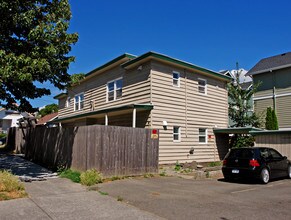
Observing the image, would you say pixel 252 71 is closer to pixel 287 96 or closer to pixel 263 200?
pixel 287 96

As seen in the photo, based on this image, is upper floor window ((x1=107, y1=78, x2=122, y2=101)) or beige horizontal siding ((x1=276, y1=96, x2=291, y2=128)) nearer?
upper floor window ((x1=107, y1=78, x2=122, y2=101))

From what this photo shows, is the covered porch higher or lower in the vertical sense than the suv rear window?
higher

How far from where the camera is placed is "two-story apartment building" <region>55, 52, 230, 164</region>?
1622cm

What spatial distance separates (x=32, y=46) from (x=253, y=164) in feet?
33.3

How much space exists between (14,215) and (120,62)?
44.5 feet

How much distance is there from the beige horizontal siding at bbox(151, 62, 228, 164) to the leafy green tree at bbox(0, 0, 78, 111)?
5.90 meters

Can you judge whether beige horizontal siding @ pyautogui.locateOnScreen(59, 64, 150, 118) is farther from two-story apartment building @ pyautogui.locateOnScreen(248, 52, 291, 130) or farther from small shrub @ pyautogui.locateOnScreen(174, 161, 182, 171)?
two-story apartment building @ pyautogui.locateOnScreen(248, 52, 291, 130)

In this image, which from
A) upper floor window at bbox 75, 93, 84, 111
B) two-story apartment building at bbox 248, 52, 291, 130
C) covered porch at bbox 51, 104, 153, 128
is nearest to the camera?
covered porch at bbox 51, 104, 153, 128

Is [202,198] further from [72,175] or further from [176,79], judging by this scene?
[176,79]

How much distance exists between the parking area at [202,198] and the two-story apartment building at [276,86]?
51.0ft

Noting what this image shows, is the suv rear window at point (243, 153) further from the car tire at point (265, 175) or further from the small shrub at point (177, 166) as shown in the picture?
the small shrub at point (177, 166)

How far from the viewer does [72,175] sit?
1161 centimetres

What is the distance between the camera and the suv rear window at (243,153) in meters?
11.9

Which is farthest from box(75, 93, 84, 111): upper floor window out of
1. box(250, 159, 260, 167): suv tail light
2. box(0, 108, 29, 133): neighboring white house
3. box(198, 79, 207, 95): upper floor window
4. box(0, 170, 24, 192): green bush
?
box(0, 108, 29, 133): neighboring white house
